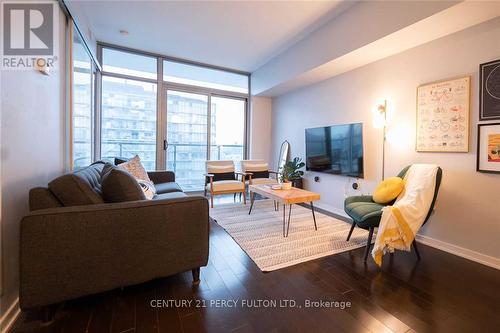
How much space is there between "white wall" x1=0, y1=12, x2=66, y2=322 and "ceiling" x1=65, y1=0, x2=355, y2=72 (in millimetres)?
1257

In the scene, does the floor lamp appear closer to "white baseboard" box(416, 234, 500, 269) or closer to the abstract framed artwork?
the abstract framed artwork

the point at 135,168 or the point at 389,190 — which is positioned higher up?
the point at 135,168

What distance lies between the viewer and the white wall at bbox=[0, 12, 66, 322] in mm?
1380

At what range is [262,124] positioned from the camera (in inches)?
222

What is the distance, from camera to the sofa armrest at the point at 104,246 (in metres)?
1.26

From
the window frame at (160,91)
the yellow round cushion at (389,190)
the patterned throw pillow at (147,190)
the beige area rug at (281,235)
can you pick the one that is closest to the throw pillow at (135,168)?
the patterned throw pillow at (147,190)

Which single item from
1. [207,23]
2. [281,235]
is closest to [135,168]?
[281,235]

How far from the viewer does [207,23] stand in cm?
330

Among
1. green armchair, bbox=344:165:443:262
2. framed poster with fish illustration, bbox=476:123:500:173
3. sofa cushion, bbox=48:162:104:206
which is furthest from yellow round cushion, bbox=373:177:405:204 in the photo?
sofa cushion, bbox=48:162:104:206

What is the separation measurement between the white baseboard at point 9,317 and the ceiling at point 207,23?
273 cm

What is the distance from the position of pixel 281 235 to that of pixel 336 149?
1.87 metres

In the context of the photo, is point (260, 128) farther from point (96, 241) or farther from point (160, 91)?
point (96, 241)

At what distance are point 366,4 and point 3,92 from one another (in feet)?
11.2

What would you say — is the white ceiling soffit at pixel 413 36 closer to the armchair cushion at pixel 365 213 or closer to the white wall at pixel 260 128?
the white wall at pixel 260 128
